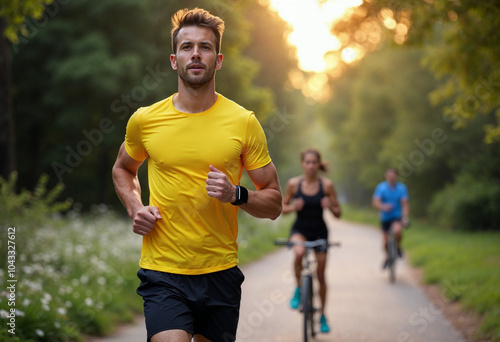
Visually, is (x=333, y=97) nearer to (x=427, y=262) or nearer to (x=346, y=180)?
(x=346, y=180)

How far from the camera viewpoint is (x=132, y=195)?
11.8ft

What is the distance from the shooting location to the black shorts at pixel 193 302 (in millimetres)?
3256

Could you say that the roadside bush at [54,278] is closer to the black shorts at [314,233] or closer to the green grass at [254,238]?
the black shorts at [314,233]

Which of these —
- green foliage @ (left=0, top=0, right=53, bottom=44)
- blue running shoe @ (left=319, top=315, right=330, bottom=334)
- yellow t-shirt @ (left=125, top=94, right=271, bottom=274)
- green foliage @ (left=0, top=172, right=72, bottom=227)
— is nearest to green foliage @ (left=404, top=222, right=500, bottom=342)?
blue running shoe @ (left=319, top=315, right=330, bottom=334)

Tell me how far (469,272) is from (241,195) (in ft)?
29.2

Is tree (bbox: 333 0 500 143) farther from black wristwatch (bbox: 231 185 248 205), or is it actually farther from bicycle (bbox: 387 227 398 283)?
black wristwatch (bbox: 231 185 248 205)

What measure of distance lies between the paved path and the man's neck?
4189 millimetres

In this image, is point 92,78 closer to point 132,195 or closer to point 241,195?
point 132,195

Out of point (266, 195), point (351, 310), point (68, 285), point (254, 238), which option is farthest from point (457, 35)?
point (254, 238)

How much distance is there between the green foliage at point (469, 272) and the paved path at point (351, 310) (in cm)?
41

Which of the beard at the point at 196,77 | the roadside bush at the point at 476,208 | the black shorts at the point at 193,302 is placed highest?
the roadside bush at the point at 476,208

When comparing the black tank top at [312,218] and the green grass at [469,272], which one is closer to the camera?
the black tank top at [312,218]

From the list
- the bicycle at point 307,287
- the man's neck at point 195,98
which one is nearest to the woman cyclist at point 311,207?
the bicycle at point 307,287

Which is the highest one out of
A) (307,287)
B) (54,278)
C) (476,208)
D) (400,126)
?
(400,126)
